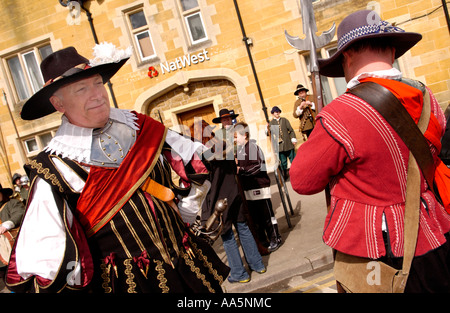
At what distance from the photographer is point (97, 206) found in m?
1.79

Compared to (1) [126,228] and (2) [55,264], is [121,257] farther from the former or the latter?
(2) [55,264]

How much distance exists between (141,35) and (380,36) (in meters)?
9.46

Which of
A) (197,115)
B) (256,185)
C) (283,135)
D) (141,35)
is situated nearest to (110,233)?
(256,185)

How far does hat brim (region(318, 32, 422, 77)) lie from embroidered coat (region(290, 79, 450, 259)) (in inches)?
9.1

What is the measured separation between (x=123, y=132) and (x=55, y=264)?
0.84 metres

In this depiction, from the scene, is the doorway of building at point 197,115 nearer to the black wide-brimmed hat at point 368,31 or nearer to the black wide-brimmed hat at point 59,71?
the black wide-brimmed hat at point 59,71

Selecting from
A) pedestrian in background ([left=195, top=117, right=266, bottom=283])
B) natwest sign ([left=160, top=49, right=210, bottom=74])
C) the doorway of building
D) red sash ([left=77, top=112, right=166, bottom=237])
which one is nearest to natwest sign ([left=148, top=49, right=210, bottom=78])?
natwest sign ([left=160, top=49, right=210, bottom=74])

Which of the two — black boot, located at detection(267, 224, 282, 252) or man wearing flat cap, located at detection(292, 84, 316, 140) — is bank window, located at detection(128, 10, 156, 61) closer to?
man wearing flat cap, located at detection(292, 84, 316, 140)

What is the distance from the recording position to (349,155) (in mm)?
1550

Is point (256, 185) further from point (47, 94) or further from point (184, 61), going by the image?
point (184, 61)

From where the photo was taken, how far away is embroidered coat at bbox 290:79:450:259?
1534 mm

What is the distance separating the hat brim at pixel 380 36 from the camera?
63.8 inches

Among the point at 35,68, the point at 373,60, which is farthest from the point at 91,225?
the point at 35,68

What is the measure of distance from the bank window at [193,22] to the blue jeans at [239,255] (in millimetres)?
7048
